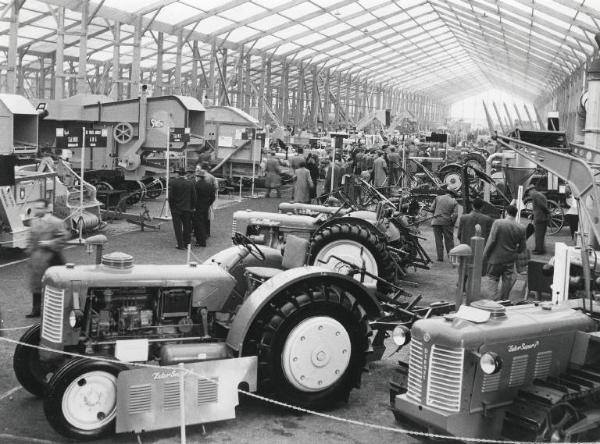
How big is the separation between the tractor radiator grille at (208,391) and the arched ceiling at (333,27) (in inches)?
644

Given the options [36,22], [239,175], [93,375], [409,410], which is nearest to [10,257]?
[93,375]

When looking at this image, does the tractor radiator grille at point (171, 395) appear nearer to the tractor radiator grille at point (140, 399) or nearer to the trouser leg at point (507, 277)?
the tractor radiator grille at point (140, 399)

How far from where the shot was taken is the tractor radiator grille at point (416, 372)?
491cm

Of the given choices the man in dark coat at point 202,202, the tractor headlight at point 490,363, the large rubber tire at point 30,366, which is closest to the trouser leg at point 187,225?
the man in dark coat at point 202,202

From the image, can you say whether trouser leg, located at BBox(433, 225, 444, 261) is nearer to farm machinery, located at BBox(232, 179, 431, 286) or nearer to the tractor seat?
farm machinery, located at BBox(232, 179, 431, 286)

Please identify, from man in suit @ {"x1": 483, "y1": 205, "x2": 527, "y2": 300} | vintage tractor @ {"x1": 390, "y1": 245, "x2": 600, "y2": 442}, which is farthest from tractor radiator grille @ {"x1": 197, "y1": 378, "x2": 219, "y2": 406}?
man in suit @ {"x1": 483, "y1": 205, "x2": 527, "y2": 300}

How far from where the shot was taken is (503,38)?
107ft

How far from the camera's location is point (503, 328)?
483 centimetres

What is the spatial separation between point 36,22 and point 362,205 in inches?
554

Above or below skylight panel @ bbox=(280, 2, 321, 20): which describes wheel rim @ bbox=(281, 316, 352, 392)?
below

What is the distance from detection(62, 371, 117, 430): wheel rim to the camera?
523cm

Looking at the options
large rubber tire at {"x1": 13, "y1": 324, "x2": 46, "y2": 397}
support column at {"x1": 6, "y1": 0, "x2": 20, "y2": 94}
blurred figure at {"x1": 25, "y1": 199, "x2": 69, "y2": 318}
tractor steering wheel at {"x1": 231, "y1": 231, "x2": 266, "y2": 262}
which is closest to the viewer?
large rubber tire at {"x1": 13, "y1": 324, "x2": 46, "y2": 397}

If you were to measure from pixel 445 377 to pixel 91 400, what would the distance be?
242 centimetres

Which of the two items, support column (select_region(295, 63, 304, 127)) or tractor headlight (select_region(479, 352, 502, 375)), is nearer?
tractor headlight (select_region(479, 352, 502, 375))
